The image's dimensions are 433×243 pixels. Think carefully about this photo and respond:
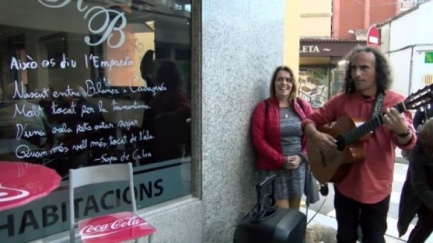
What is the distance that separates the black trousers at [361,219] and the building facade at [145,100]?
121 centimetres

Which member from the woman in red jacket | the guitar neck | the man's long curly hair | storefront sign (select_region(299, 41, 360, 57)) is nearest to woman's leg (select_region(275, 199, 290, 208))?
the woman in red jacket

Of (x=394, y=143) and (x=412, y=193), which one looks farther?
(x=412, y=193)

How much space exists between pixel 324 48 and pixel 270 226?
11.9 metres

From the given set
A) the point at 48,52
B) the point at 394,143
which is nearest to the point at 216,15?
the point at 48,52

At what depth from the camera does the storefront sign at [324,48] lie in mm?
13477

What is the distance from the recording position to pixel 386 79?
246cm

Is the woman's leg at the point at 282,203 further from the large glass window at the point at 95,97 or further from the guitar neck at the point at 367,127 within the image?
the guitar neck at the point at 367,127

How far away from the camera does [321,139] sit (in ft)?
8.82

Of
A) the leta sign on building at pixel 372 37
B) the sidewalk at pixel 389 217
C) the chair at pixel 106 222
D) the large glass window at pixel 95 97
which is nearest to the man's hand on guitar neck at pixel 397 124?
the chair at pixel 106 222

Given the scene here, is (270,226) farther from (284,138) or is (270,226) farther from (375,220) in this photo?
(284,138)

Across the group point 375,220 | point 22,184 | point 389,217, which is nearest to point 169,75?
point 22,184

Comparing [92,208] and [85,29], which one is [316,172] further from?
[85,29]

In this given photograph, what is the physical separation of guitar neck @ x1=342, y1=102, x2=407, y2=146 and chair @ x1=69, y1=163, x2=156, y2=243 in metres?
1.35

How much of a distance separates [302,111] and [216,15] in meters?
1.12
